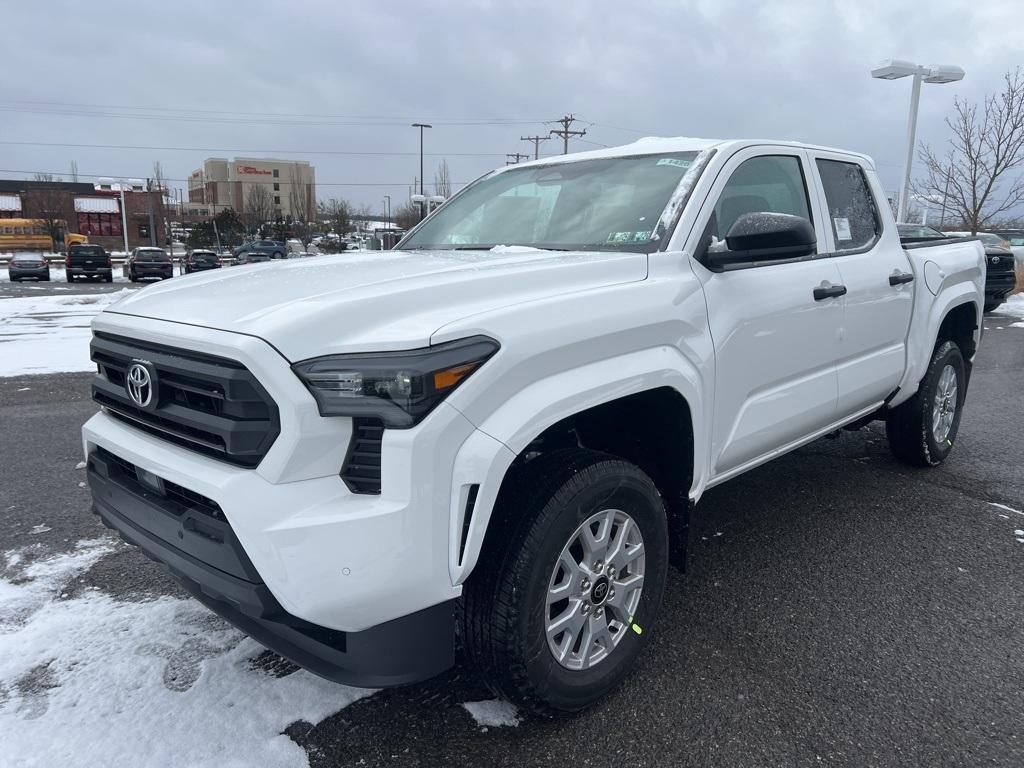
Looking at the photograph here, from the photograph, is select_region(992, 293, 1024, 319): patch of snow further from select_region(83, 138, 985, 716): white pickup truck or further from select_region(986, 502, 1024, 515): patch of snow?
select_region(83, 138, 985, 716): white pickup truck

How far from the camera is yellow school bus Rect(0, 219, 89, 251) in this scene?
49.7 metres

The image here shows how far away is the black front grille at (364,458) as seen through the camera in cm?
191

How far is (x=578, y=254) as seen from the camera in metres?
2.86

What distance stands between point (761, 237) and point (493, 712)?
1893mm

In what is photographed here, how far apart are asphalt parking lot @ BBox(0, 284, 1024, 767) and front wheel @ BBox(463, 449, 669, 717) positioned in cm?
19

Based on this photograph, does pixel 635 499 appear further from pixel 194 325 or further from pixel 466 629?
pixel 194 325

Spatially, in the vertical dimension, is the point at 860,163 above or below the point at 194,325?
above

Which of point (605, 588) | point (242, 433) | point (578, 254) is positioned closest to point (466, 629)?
point (605, 588)

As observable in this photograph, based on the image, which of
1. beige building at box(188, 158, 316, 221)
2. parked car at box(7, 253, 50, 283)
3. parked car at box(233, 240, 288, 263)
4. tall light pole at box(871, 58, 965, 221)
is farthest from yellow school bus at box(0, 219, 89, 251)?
tall light pole at box(871, 58, 965, 221)

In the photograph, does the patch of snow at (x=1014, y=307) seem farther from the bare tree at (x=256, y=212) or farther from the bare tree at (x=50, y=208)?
the bare tree at (x=256, y=212)

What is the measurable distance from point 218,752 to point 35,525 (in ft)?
7.83

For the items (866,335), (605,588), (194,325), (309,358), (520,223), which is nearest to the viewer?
(309,358)

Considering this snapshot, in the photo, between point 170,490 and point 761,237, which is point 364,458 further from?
point 761,237

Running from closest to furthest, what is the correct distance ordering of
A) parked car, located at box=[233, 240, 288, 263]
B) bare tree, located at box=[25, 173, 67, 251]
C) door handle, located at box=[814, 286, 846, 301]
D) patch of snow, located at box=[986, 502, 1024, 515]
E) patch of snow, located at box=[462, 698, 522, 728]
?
patch of snow, located at box=[462, 698, 522, 728]
door handle, located at box=[814, 286, 846, 301]
patch of snow, located at box=[986, 502, 1024, 515]
parked car, located at box=[233, 240, 288, 263]
bare tree, located at box=[25, 173, 67, 251]
